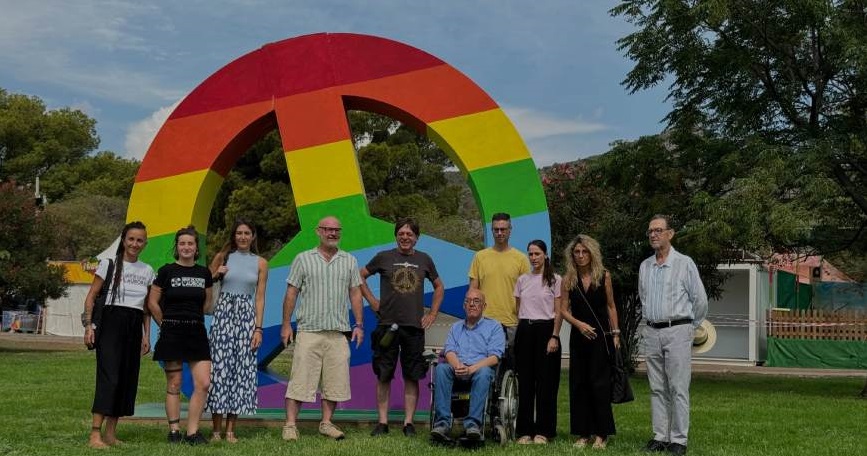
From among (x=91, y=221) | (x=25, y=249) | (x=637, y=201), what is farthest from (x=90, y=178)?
(x=637, y=201)

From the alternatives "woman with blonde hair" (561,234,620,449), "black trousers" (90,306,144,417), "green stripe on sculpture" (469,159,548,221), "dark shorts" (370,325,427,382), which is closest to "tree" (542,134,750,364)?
"green stripe on sculpture" (469,159,548,221)

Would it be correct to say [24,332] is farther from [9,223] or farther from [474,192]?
[474,192]

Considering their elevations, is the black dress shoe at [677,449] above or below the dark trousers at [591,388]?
below

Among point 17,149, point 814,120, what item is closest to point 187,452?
point 814,120

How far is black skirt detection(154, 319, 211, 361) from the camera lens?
595cm

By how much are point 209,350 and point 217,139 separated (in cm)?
244

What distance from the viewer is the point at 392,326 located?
645 centimetres

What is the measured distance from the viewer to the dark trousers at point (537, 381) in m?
6.30

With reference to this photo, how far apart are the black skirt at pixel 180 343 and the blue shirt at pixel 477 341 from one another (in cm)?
161

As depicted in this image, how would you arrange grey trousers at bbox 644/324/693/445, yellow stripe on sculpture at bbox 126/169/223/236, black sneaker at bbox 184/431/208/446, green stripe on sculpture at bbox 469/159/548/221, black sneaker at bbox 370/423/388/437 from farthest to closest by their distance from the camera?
yellow stripe on sculpture at bbox 126/169/223/236
green stripe on sculpture at bbox 469/159/548/221
black sneaker at bbox 370/423/388/437
black sneaker at bbox 184/431/208/446
grey trousers at bbox 644/324/693/445

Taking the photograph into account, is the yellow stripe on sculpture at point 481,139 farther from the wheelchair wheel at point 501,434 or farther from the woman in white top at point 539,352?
the wheelchair wheel at point 501,434

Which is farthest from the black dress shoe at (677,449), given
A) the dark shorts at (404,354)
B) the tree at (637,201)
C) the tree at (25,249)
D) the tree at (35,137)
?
the tree at (35,137)

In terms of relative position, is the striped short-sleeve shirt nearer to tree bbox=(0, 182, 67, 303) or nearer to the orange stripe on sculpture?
the orange stripe on sculpture

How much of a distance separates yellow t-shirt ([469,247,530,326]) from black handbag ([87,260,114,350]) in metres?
2.41
